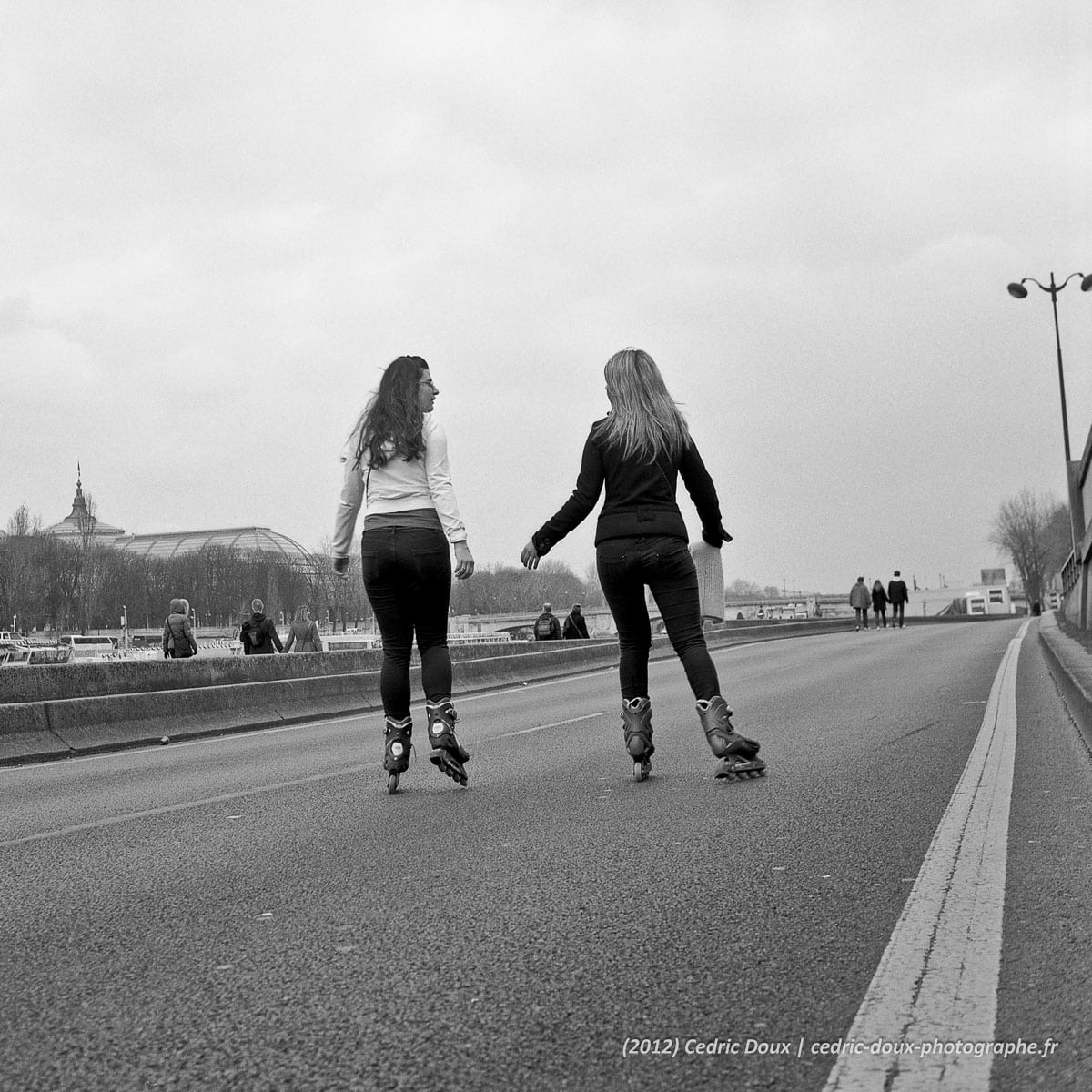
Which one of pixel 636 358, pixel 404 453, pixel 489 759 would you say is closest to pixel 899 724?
pixel 489 759

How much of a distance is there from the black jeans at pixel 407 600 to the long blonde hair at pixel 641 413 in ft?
3.35

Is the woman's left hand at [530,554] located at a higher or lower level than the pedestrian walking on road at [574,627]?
higher

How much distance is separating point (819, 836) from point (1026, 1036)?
2.02m

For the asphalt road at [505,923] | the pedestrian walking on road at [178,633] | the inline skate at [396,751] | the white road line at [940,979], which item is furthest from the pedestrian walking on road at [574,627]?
the white road line at [940,979]

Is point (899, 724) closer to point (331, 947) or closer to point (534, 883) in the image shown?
point (534, 883)

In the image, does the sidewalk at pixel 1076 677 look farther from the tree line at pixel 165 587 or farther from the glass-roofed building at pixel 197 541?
the glass-roofed building at pixel 197 541

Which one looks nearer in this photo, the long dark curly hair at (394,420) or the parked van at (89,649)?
the long dark curly hair at (394,420)

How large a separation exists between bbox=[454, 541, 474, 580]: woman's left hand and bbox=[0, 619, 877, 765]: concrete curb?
17.1 ft

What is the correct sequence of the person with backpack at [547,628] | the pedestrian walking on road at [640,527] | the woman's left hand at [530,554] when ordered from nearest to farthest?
the pedestrian walking on road at [640,527] → the woman's left hand at [530,554] → the person with backpack at [547,628]

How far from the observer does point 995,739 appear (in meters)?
7.46

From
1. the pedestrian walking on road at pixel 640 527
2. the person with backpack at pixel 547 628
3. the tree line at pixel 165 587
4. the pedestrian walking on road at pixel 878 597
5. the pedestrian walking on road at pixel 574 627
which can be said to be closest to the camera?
the pedestrian walking on road at pixel 640 527

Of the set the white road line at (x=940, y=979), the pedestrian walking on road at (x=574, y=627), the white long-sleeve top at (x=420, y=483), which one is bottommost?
the white road line at (x=940, y=979)

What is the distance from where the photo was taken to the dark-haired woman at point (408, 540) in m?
5.90

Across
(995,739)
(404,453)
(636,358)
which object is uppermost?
(636,358)
